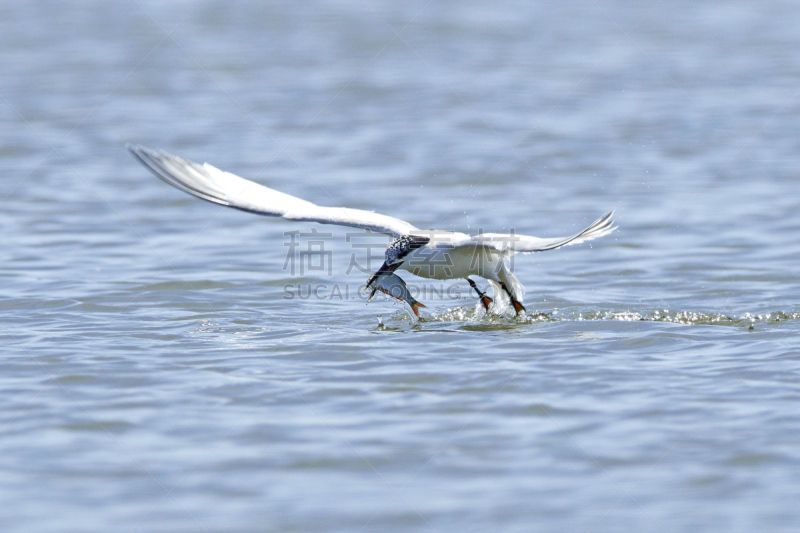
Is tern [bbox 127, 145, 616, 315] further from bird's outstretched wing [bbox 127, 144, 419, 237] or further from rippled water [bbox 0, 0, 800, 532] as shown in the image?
rippled water [bbox 0, 0, 800, 532]

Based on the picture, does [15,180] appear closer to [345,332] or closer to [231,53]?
[345,332]

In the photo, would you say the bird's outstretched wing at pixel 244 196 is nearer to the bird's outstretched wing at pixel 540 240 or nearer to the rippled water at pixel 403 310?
the rippled water at pixel 403 310

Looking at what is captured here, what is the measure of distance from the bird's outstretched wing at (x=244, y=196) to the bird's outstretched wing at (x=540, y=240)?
1.20 m

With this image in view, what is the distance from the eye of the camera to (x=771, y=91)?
22.3 meters

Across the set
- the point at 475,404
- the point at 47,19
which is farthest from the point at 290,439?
the point at 47,19

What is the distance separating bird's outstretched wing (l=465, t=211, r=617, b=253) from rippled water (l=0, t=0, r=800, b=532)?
2.97ft

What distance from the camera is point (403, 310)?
10.2 m

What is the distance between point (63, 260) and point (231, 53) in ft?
56.3

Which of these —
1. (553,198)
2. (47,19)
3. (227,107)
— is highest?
(47,19)

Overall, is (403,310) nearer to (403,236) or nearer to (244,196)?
(403,236)

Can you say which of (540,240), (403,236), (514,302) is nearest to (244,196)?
(403,236)

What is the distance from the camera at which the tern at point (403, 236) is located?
8.86 m

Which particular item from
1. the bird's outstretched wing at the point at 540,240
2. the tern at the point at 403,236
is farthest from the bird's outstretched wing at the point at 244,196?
the bird's outstretched wing at the point at 540,240

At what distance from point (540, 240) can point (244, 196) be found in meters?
3.54
